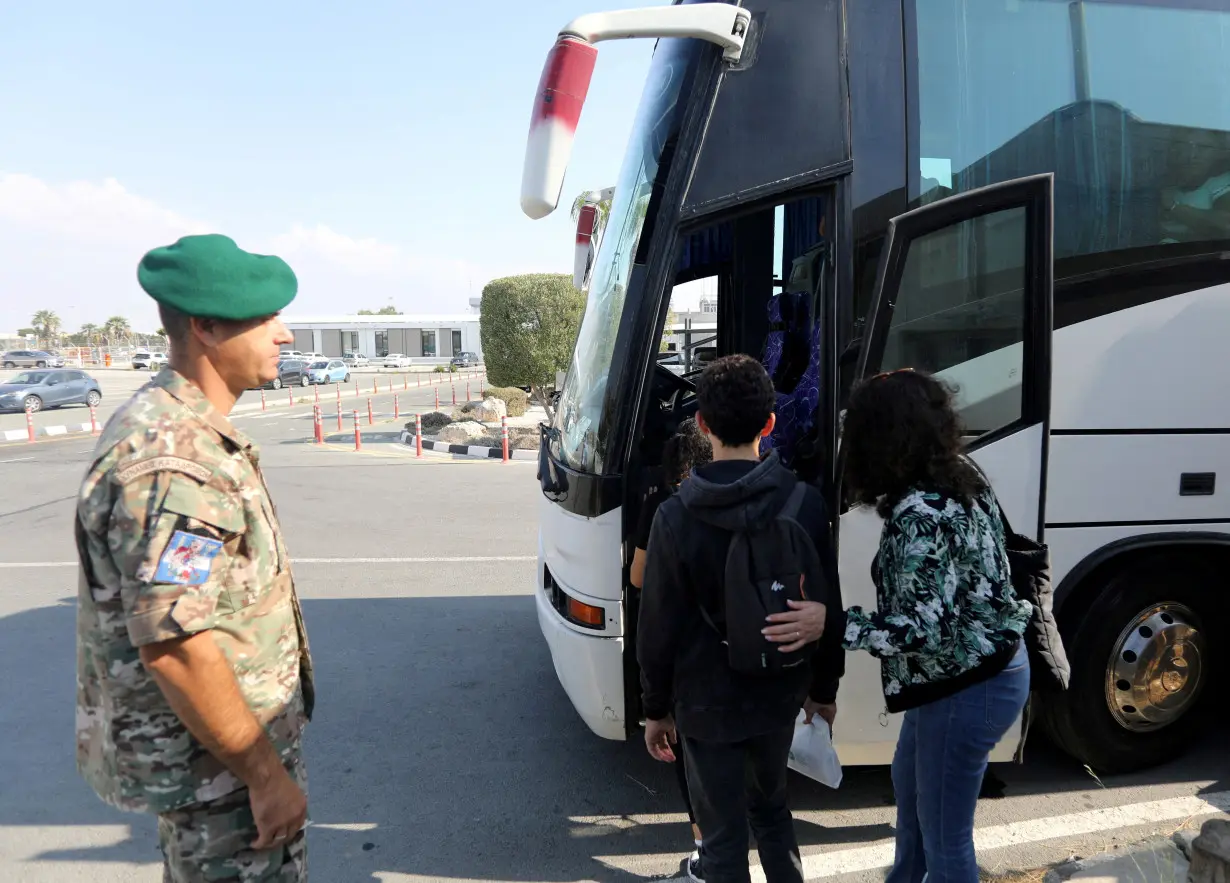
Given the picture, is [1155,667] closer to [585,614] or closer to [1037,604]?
[1037,604]

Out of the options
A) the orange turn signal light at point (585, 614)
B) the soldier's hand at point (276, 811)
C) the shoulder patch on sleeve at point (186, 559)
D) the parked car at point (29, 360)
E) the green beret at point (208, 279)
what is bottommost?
the orange turn signal light at point (585, 614)

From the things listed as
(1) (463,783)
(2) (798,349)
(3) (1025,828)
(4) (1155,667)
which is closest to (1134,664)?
(4) (1155,667)

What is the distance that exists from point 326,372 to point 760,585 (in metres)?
41.6

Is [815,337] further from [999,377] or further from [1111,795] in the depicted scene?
[1111,795]

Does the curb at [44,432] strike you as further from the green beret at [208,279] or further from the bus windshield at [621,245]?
the green beret at [208,279]

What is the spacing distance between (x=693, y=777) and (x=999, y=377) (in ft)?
5.96

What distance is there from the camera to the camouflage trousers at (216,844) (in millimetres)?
1667

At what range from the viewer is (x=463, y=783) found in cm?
350

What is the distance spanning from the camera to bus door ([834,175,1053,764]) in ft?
9.39

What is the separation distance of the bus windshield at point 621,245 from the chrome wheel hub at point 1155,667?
224cm

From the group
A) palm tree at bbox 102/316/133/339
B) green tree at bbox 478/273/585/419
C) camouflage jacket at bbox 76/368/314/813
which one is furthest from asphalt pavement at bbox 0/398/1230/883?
palm tree at bbox 102/316/133/339

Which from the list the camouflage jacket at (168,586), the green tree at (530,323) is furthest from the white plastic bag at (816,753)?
the green tree at (530,323)

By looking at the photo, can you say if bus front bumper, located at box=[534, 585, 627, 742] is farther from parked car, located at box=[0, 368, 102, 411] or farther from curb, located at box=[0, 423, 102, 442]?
parked car, located at box=[0, 368, 102, 411]

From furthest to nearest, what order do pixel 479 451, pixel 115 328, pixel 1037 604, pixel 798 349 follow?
pixel 115 328 → pixel 479 451 → pixel 798 349 → pixel 1037 604
